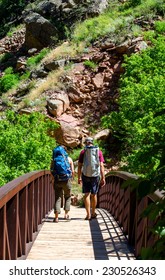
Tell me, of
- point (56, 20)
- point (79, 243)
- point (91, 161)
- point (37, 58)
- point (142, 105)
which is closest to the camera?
point (79, 243)

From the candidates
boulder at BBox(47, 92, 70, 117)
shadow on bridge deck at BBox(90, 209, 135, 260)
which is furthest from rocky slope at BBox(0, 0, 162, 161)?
shadow on bridge deck at BBox(90, 209, 135, 260)

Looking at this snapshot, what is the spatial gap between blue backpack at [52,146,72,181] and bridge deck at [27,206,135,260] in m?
0.91

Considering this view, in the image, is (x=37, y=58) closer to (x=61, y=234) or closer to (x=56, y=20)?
(x=56, y=20)

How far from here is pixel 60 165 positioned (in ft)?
31.3

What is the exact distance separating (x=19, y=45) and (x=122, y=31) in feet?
46.7

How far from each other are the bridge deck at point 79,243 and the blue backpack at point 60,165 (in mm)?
912

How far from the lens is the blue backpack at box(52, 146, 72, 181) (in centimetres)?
955

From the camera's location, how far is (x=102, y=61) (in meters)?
29.4

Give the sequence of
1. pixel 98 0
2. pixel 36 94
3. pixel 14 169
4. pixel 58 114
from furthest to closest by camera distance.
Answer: pixel 98 0
pixel 36 94
pixel 58 114
pixel 14 169

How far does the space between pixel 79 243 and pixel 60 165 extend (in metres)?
2.22

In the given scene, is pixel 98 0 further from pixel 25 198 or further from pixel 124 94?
pixel 25 198

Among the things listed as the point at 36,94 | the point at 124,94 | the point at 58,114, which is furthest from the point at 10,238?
the point at 36,94

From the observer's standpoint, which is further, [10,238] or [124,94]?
[124,94]

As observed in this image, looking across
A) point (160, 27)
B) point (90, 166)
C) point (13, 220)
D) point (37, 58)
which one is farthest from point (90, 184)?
point (37, 58)
